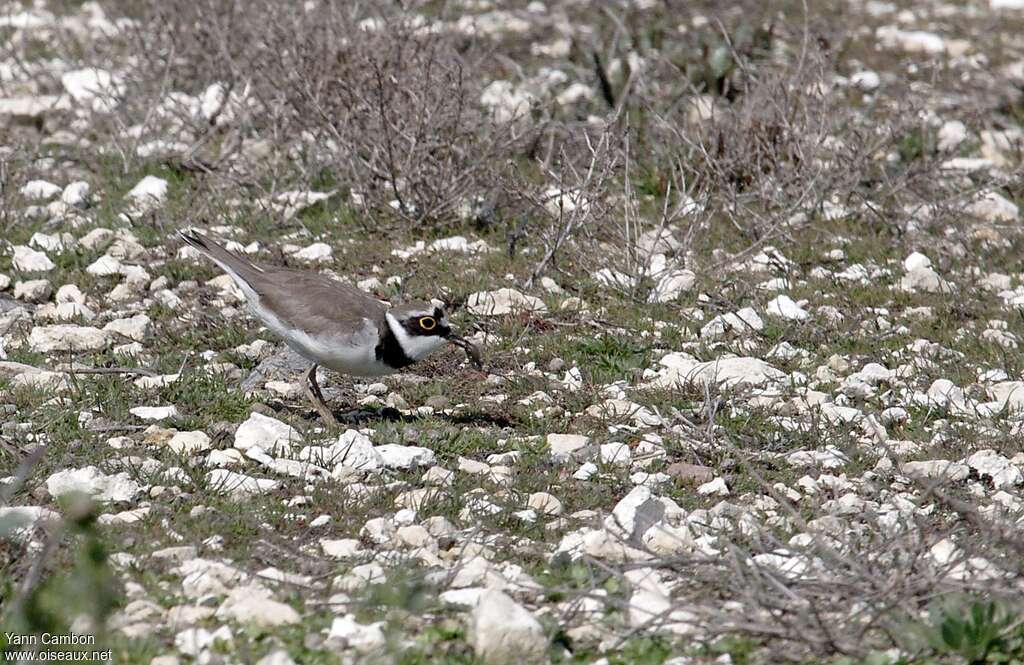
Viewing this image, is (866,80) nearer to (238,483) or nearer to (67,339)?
(67,339)

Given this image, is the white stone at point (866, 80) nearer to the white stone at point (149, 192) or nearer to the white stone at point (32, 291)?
the white stone at point (149, 192)

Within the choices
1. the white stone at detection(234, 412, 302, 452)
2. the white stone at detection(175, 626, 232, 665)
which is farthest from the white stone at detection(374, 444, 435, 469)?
the white stone at detection(175, 626, 232, 665)

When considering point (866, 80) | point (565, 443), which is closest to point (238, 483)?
point (565, 443)

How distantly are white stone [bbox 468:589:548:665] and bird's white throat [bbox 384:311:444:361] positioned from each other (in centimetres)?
237

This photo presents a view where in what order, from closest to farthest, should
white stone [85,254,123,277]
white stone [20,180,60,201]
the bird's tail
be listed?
the bird's tail
white stone [85,254,123,277]
white stone [20,180,60,201]

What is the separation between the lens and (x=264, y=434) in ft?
22.1

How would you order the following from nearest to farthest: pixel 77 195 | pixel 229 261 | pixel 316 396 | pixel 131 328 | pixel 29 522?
pixel 29 522, pixel 316 396, pixel 229 261, pixel 131 328, pixel 77 195

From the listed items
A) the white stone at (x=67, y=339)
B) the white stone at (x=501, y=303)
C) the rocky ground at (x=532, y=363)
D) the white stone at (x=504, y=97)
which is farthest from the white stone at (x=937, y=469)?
the white stone at (x=504, y=97)

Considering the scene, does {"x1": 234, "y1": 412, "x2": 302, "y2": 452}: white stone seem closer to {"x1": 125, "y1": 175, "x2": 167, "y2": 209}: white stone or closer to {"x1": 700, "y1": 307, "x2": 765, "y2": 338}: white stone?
{"x1": 700, "y1": 307, "x2": 765, "y2": 338}: white stone

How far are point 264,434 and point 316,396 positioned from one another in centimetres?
59

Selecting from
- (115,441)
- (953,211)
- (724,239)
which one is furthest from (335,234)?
(953,211)

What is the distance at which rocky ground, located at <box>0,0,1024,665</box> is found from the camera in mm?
4977

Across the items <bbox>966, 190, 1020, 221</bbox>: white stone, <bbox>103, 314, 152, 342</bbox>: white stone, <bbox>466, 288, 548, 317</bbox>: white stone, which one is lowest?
<bbox>966, 190, 1020, 221</bbox>: white stone

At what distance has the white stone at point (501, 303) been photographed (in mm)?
8625
